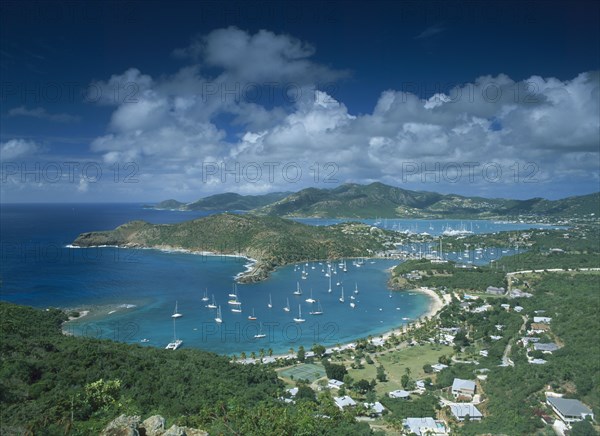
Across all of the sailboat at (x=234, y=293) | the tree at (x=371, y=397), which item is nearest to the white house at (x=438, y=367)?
the tree at (x=371, y=397)

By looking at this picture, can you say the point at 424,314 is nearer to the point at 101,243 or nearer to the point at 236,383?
the point at 236,383

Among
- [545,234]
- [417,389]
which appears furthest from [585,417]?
[545,234]

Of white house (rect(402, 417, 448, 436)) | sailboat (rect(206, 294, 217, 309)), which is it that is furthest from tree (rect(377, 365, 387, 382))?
sailboat (rect(206, 294, 217, 309))

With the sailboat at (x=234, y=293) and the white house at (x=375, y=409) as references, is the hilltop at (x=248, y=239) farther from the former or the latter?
the white house at (x=375, y=409)

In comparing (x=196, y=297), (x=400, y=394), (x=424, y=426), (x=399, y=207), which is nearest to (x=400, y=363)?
(x=400, y=394)

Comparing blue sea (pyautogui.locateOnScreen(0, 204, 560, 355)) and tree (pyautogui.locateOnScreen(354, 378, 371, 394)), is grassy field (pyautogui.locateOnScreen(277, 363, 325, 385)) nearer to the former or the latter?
tree (pyautogui.locateOnScreen(354, 378, 371, 394))
